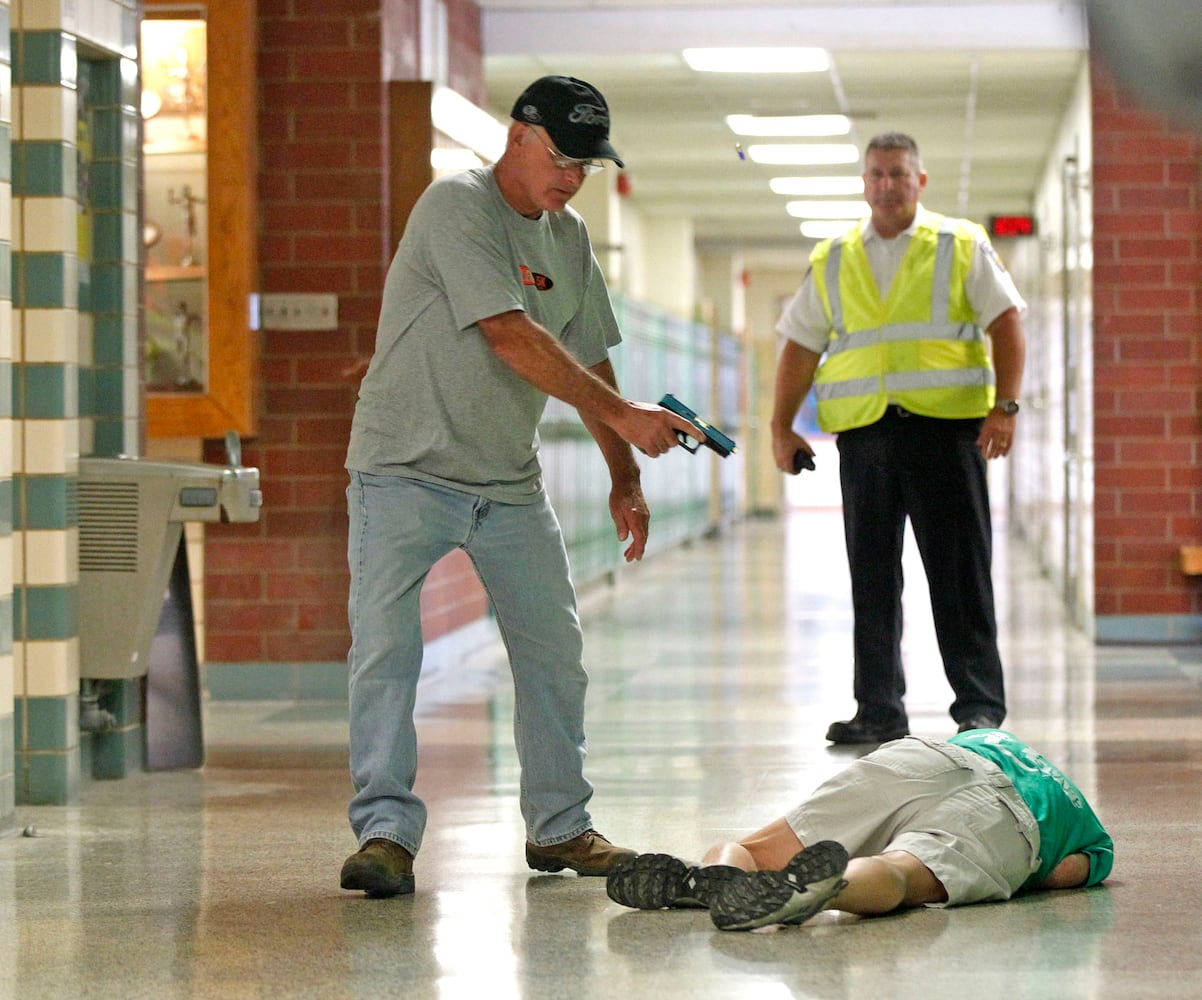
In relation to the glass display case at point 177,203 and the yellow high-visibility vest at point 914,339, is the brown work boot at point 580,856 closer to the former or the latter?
the yellow high-visibility vest at point 914,339

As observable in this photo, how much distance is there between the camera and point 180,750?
16.7 feet

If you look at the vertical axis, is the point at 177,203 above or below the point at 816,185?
below

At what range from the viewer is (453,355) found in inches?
135

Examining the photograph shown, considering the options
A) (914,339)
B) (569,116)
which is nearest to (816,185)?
(914,339)

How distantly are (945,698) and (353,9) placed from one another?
10.8ft

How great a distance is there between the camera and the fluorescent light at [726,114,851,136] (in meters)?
11.8

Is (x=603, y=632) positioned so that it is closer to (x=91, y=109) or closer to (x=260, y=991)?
(x=91, y=109)

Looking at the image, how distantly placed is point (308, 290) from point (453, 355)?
3.43 metres

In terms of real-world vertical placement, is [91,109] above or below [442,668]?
above

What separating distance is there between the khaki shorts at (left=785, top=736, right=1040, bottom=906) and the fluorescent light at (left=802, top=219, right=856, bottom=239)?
1481 cm

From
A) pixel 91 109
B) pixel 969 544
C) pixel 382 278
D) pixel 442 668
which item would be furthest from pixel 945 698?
pixel 91 109

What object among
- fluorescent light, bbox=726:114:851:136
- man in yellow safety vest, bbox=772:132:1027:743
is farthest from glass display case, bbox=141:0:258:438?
fluorescent light, bbox=726:114:851:136

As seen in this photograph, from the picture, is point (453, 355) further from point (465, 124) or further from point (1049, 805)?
point (465, 124)

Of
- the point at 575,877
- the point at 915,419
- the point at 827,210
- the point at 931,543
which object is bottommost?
the point at 575,877
